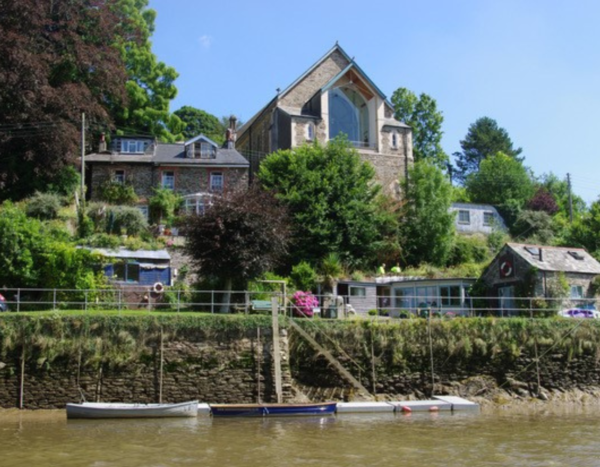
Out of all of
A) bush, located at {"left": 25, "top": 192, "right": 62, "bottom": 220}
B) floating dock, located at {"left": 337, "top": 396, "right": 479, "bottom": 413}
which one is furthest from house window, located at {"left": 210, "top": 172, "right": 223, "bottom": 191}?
floating dock, located at {"left": 337, "top": 396, "right": 479, "bottom": 413}

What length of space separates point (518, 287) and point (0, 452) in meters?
23.3

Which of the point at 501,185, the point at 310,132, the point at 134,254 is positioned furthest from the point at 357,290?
the point at 501,185

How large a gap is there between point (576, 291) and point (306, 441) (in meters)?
19.1

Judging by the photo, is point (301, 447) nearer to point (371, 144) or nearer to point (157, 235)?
point (157, 235)

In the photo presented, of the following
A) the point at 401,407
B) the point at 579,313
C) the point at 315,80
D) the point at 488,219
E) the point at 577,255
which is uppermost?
the point at 315,80

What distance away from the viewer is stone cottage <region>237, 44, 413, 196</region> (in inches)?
1834

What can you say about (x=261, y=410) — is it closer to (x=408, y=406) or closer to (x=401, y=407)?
(x=401, y=407)

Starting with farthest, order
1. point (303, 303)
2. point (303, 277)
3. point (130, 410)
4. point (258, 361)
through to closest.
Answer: point (303, 277)
point (303, 303)
point (258, 361)
point (130, 410)

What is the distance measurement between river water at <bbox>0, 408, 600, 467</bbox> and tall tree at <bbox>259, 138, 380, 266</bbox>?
15.5m

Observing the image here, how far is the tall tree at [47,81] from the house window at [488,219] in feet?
87.5

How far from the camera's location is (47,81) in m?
39.0

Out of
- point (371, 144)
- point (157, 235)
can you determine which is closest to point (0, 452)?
point (157, 235)

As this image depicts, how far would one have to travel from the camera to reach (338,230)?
37.2 m

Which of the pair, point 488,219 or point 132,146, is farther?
point 488,219
